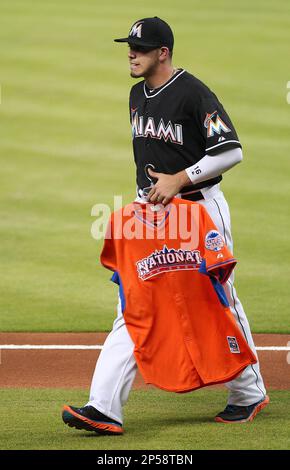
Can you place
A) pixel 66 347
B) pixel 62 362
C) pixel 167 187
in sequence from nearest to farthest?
1. pixel 167 187
2. pixel 62 362
3. pixel 66 347

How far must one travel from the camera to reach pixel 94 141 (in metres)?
16.4

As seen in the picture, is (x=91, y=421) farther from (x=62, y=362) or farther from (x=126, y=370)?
(x=62, y=362)

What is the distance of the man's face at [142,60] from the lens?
6.02 meters

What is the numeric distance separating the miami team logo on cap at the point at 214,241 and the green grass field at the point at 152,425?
0.95 metres

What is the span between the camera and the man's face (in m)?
6.02

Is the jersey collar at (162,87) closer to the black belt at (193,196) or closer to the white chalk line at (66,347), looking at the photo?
the black belt at (193,196)

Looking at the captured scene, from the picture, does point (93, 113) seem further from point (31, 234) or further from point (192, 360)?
point (192, 360)

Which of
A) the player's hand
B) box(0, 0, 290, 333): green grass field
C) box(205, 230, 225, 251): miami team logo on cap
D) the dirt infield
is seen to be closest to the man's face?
the player's hand

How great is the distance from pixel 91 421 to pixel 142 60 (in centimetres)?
193

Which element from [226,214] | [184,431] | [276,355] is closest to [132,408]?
[184,431]

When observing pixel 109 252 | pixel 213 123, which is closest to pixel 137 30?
pixel 213 123

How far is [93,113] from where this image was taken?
17.6 m

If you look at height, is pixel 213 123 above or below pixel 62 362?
above

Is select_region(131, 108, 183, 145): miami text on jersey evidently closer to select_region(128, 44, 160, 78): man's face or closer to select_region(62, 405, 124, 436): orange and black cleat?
select_region(128, 44, 160, 78): man's face
